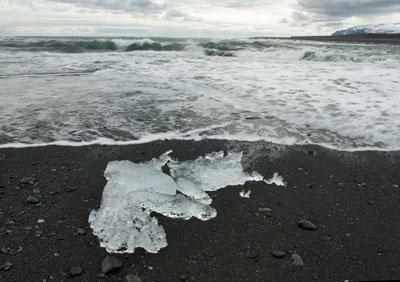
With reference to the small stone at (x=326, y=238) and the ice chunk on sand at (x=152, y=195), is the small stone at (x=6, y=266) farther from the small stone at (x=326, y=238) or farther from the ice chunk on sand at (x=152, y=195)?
the small stone at (x=326, y=238)

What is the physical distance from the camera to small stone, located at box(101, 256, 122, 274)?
1.56m

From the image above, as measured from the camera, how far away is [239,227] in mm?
1937

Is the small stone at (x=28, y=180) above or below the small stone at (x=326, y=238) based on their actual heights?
above

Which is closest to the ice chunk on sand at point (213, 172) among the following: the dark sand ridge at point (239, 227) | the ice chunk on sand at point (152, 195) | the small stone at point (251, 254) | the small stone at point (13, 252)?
the ice chunk on sand at point (152, 195)

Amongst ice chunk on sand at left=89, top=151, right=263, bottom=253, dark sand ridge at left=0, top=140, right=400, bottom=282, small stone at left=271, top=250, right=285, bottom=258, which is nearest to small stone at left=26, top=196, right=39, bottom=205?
dark sand ridge at left=0, top=140, right=400, bottom=282

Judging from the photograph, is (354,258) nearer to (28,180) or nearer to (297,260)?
(297,260)

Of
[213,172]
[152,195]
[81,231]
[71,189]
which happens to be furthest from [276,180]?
[71,189]

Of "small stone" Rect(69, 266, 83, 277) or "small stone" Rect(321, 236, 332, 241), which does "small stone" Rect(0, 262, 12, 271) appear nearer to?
"small stone" Rect(69, 266, 83, 277)

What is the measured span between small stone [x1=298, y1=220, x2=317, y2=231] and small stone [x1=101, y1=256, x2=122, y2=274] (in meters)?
1.22

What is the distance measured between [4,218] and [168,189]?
1178 mm

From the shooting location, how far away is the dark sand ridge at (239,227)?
1.58m

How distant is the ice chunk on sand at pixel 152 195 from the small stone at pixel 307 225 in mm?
613

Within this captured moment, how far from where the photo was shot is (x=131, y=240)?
1803 mm

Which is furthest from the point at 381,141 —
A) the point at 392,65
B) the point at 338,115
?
the point at 392,65
